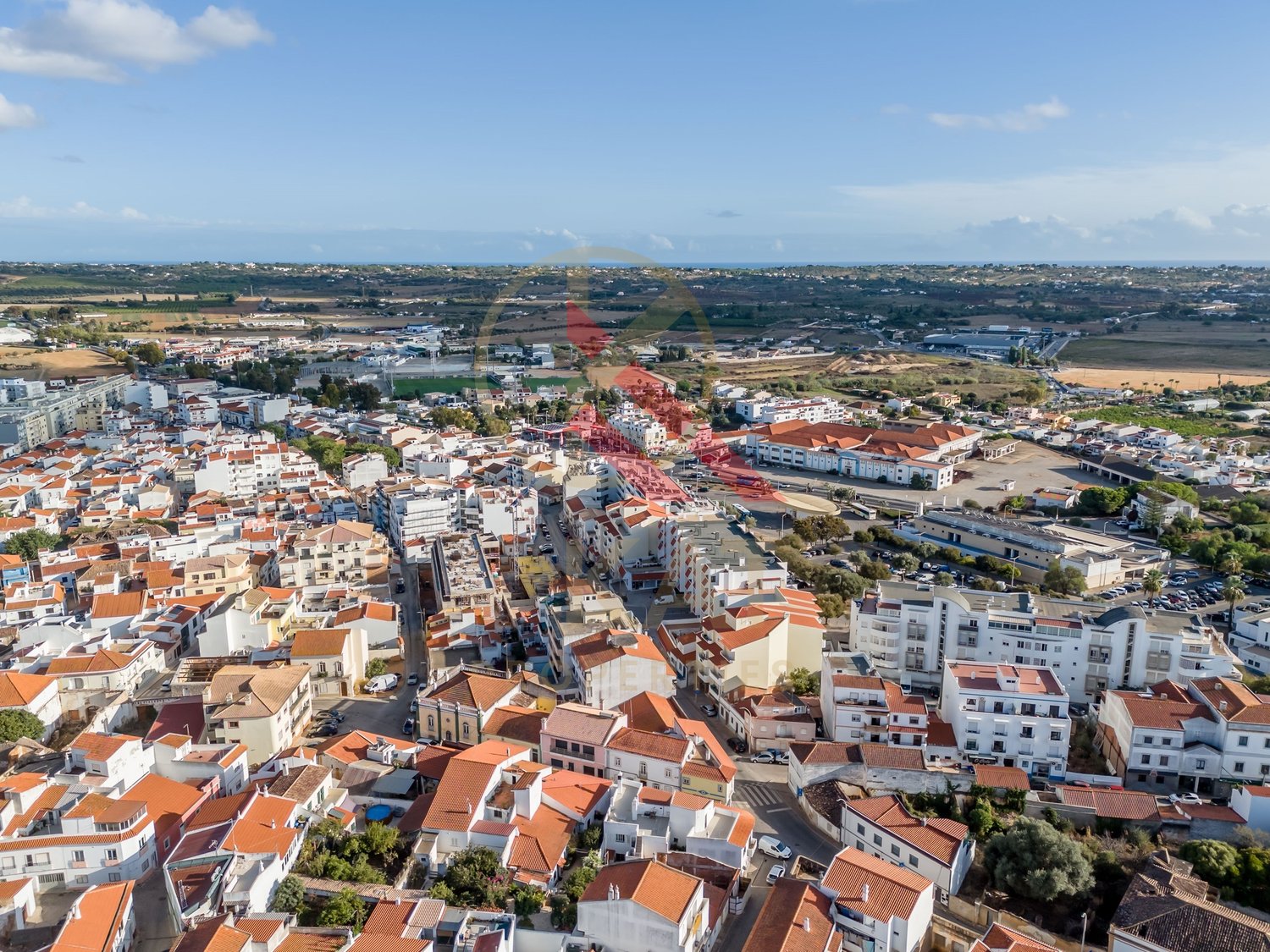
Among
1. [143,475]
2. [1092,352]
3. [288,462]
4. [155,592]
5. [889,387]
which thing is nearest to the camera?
[155,592]

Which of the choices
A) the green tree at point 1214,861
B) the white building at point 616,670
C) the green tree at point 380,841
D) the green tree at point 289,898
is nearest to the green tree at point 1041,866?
the green tree at point 1214,861

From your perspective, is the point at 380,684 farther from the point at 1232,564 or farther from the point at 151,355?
the point at 151,355

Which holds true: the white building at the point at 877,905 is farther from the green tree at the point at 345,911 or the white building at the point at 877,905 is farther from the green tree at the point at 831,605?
the green tree at the point at 831,605

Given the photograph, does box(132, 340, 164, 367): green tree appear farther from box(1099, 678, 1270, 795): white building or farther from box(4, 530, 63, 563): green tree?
box(1099, 678, 1270, 795): white building

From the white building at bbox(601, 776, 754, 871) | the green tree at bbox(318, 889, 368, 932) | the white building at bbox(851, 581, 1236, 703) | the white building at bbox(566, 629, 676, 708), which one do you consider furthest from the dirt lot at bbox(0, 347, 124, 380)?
the white building at bbox(601, 776, 754, 871)

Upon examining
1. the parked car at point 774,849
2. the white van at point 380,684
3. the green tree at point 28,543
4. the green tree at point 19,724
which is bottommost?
the parked car at point 774,849

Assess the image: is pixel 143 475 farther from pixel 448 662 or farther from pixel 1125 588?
pixel 1125 588

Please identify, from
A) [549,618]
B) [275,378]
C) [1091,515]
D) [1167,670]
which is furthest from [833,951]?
[275,378]
